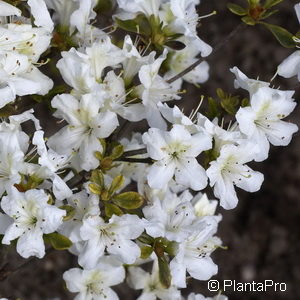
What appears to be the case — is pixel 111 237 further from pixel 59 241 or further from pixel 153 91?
pixel 153 91

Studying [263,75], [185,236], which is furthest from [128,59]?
[263,75]

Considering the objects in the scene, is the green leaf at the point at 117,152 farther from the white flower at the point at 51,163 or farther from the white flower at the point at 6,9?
the white flower at the point at 6,9

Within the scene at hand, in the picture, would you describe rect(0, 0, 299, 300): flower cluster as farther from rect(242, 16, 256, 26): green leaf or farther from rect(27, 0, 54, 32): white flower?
rect(242, 16, 256, 26): green leaf

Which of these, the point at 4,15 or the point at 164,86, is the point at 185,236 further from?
the point at 4,15

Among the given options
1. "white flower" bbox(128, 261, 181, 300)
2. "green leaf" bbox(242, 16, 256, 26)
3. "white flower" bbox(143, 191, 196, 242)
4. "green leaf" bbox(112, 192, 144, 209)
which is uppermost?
"green leaf" bbox(242, 16, 256, 26)

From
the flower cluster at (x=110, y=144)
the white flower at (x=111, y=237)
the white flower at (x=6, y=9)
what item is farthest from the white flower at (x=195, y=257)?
the white flower at (x=6, y=9)

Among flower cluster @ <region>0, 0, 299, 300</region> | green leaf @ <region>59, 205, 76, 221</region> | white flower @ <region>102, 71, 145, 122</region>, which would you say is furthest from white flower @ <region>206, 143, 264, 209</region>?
green leaf @ <region>59, 205, 76, 221</region>
